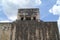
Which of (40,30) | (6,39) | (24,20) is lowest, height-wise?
(6,39)

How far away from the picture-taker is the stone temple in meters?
15.2

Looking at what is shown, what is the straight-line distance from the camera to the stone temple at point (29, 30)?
49.7 feet

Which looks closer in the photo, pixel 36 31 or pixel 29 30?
pixel 36 31

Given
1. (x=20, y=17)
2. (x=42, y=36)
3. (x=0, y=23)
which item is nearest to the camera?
(x=42, y=36)

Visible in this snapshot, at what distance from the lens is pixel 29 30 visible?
15.5 metres

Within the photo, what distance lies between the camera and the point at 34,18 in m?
17.6

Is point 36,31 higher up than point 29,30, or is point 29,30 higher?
point 29,30

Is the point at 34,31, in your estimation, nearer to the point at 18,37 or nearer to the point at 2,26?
the point at 18,37

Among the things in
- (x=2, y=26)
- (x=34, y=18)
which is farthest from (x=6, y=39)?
(x=34, y=18)

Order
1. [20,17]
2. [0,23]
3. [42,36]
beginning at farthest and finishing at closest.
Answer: [20,17] → [0,23] → [42,36]

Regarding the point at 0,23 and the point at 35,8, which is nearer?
the point at 0,23

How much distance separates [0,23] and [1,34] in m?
1.45

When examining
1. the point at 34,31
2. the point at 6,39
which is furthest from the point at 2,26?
the point at 34,31

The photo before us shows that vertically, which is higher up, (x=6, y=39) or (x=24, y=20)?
(x=24, y=20)
